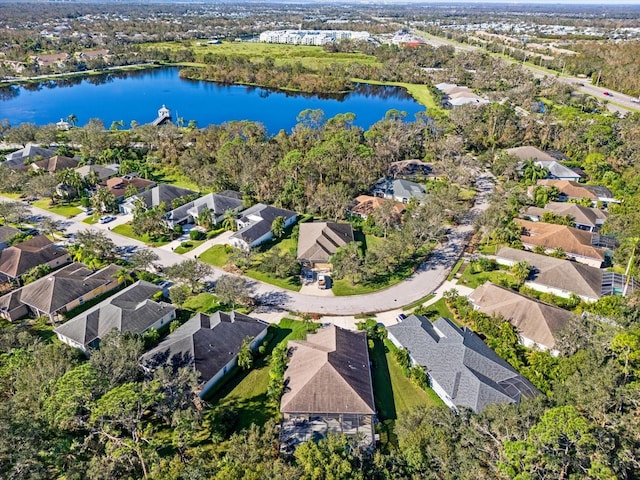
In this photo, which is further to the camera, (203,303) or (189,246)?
(189,246)

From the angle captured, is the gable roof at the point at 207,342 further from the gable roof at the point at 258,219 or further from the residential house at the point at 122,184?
the residential house at the point at 122,184

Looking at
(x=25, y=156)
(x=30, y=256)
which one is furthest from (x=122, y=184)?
(x=25, y=156)

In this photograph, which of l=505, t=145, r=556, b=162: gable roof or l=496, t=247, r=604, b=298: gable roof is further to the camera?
l=505, t=145, r=556, b=162: gable roof

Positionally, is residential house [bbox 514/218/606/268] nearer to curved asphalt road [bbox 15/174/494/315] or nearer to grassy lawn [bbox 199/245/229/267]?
curved asphalt road [bbox 15/174/494/315]

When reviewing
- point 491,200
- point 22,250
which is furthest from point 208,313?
point 491,200

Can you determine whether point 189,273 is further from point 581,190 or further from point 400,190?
point 581,190

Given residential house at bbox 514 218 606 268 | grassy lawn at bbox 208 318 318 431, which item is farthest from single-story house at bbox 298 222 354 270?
residential house at bbox 514 218 606 268

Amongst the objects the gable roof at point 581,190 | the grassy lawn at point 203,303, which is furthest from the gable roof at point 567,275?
the grassy lawn at point 203,303
